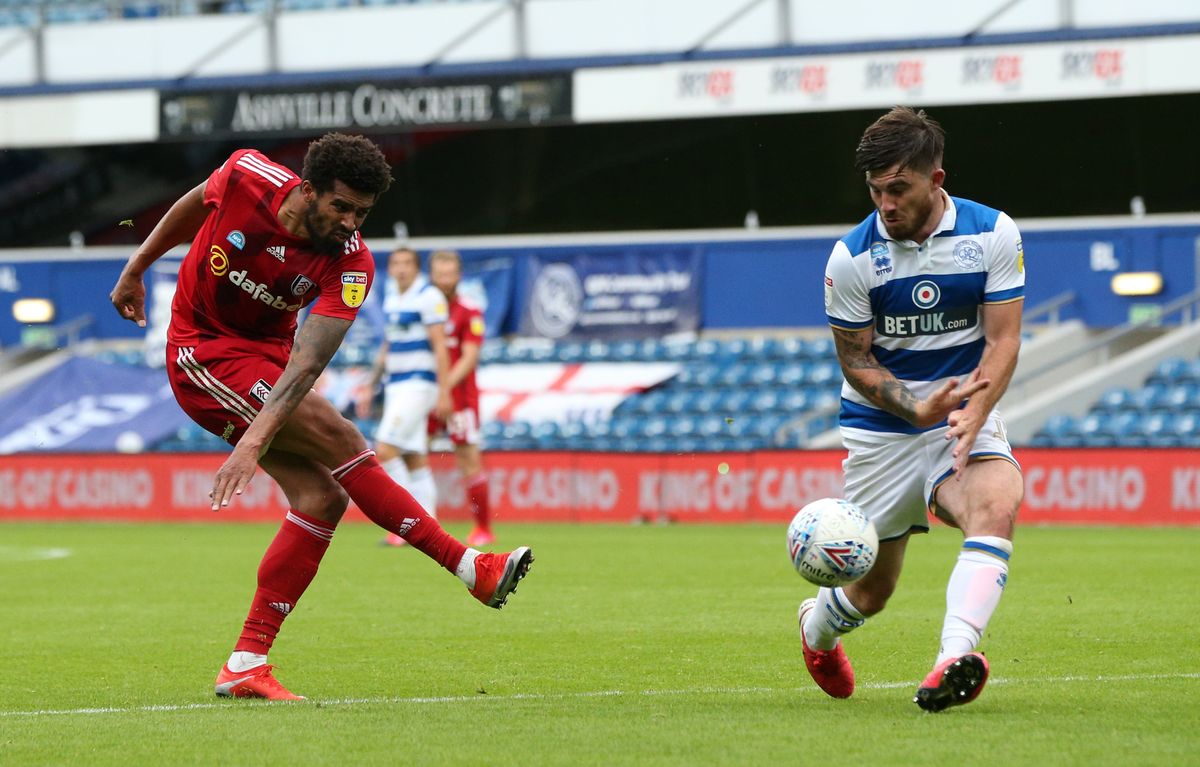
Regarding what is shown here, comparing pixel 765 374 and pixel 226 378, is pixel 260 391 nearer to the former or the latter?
pixel 226 378

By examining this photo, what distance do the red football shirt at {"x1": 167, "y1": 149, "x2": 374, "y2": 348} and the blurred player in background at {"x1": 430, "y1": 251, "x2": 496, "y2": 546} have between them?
326 inches

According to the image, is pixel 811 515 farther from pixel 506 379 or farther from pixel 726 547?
pixel 506 379

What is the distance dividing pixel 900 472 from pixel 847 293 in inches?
25.8

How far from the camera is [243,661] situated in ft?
22.3

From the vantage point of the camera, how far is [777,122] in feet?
82.1

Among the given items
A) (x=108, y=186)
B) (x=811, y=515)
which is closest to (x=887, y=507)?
(x=811, y=515)

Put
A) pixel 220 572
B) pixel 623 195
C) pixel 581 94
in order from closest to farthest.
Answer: pixel 220 572 < pixel 581 94 < pixel 623 195

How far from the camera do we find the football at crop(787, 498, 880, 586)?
615 centimetres

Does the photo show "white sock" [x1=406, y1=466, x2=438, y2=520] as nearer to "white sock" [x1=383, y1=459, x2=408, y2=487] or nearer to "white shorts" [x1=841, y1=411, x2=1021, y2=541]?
"white sock" [x1=383, y1=459, x2=408, y2=487]

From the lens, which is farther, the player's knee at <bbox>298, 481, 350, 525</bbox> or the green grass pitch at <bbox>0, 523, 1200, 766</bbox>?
the player's knee at <bbox>298, 481, 350, 525</bbox>

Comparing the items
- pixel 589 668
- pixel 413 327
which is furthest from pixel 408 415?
pixel 589 668

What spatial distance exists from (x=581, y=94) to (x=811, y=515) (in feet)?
62.4

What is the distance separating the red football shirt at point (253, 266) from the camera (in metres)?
6.72

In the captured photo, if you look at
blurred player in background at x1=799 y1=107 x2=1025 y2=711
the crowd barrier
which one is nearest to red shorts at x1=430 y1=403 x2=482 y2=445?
the crowd barrier
